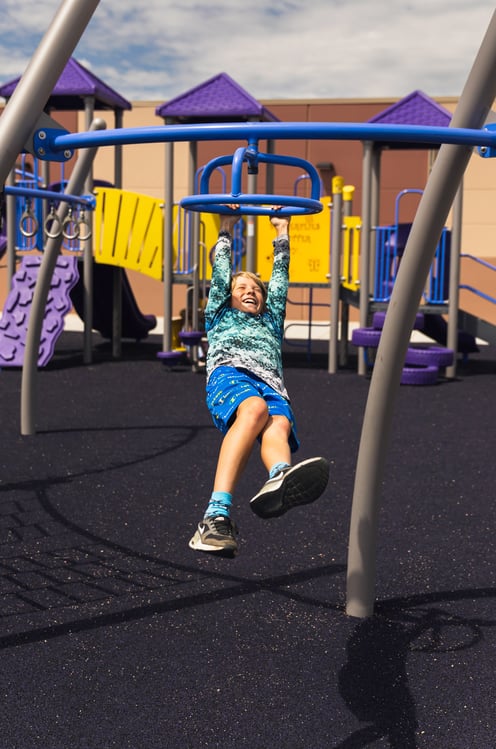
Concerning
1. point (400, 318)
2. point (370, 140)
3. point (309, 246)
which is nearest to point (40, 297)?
point (400, 318)

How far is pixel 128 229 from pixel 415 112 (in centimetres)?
383

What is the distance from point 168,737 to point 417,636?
1125 mm

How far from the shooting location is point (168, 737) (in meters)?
2.65

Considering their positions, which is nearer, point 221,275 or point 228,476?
point 228,476

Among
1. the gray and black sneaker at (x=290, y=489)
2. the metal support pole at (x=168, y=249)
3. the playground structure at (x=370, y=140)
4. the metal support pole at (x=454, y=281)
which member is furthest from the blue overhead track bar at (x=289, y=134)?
the metal support pole at (x=168, y=249)

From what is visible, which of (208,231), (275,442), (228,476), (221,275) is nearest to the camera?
(228,476)

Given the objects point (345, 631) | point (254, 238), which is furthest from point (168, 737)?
point (254, 238)

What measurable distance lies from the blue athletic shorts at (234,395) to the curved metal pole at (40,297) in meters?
2.81

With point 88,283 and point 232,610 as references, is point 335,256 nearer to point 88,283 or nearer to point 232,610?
point 88,283

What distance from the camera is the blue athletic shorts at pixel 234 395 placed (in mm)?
3203

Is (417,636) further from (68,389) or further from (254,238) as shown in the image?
(254,238)

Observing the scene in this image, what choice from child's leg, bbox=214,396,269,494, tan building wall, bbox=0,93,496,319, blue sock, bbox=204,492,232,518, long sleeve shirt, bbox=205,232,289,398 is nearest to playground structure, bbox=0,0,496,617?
long sleeve shirt, bbox=205,232,289,398

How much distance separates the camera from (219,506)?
2900 millimetres

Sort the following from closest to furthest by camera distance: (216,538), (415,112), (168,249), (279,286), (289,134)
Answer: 1. (289,134)
2. (216,538)
3. (279,286)
4. (415,112)
5. (168,249)
